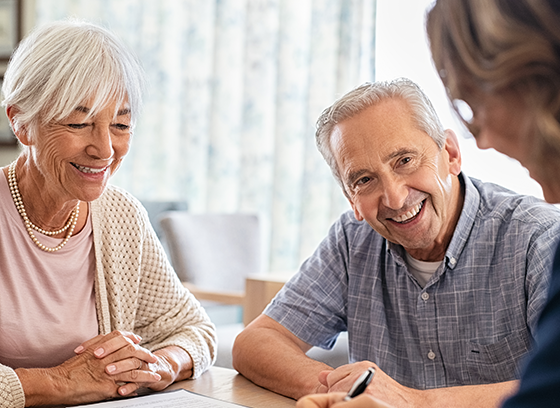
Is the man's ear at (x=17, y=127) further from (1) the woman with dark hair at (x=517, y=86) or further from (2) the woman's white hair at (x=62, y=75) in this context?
(1) the woman with dark hair at (x=517, y=86)

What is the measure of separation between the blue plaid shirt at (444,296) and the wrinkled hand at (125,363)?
1.14ft

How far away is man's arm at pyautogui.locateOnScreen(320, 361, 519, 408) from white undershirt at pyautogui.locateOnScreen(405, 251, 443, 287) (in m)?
0.35

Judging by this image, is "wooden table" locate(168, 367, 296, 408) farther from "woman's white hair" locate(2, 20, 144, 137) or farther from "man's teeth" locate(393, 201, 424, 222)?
"woman's white hair" locate(2, 20, 144, 137)

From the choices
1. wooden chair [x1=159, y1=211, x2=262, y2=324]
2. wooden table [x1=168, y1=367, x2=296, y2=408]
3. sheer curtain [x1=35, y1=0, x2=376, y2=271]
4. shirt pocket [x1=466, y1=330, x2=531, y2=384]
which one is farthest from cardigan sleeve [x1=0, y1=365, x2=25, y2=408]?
sheer curtain [x1=35, y1=0, x2=376, y2=271]

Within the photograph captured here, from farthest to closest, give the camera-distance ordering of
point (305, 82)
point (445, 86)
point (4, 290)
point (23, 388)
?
point (305, 82), point (4, 290), point (23, 388), point (445, 86)

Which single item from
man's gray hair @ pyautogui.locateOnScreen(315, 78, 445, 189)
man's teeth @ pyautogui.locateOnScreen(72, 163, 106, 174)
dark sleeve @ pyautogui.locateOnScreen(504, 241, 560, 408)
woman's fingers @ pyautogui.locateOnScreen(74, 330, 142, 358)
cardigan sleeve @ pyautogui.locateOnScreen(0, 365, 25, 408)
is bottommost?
cardigan sleeve @ pyautogui.locateOnScreen(0, 365, 25, 408)

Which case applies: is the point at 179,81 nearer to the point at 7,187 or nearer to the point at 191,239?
the point at 191,239

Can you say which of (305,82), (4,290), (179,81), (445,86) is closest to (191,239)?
(305,82)

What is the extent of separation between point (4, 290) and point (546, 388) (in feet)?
3.63

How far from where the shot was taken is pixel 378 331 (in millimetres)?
1399

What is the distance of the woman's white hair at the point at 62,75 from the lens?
4.06ft

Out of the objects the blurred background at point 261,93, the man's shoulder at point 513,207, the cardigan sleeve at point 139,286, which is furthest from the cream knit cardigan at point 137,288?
the blurred background at point 261,93

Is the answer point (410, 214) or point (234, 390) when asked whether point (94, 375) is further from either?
point (410, 214)

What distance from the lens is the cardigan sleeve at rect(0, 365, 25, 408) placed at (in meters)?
1.03
